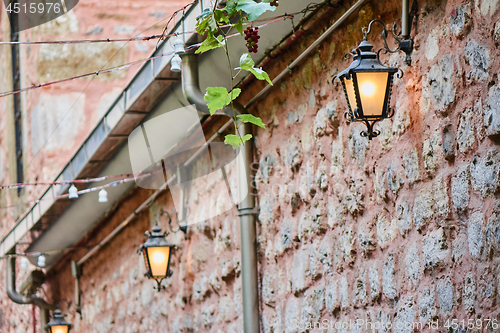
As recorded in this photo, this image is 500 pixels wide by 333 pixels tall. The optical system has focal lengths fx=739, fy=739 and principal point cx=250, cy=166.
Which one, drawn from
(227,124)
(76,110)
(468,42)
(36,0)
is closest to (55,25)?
(36,0)

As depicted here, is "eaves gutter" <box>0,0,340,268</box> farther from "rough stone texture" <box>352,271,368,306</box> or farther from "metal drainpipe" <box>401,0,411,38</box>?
"rough stone texture" <box>352,271,368,306</box>

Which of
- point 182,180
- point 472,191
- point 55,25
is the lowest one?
point 472,191

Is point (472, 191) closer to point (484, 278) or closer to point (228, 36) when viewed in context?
point (484, 278)

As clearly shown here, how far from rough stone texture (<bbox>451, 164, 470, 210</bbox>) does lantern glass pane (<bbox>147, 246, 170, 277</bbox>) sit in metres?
3.02

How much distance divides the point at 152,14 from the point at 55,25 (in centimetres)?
120

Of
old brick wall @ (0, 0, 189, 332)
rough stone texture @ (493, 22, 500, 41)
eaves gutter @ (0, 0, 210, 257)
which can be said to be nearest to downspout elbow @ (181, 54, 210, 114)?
eaves gutter @ (0, 0, 210, 257)

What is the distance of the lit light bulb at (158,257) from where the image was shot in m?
5.38

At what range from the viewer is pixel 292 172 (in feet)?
13.7

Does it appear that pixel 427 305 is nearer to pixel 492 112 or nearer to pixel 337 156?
pixel 492 112

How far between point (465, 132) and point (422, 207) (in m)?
0.40

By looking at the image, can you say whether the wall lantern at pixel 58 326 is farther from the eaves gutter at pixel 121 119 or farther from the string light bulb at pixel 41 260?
the eaves gutter at pixel 121 119

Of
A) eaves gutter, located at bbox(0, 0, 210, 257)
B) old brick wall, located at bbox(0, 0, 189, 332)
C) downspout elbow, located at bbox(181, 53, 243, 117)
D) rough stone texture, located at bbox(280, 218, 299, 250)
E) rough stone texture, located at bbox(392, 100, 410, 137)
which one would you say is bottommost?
rough stone texture, located at bbox(280, 218, 299, 250)

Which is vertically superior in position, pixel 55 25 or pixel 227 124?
pixel 55 25

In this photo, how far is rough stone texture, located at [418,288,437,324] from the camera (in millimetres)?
2873
